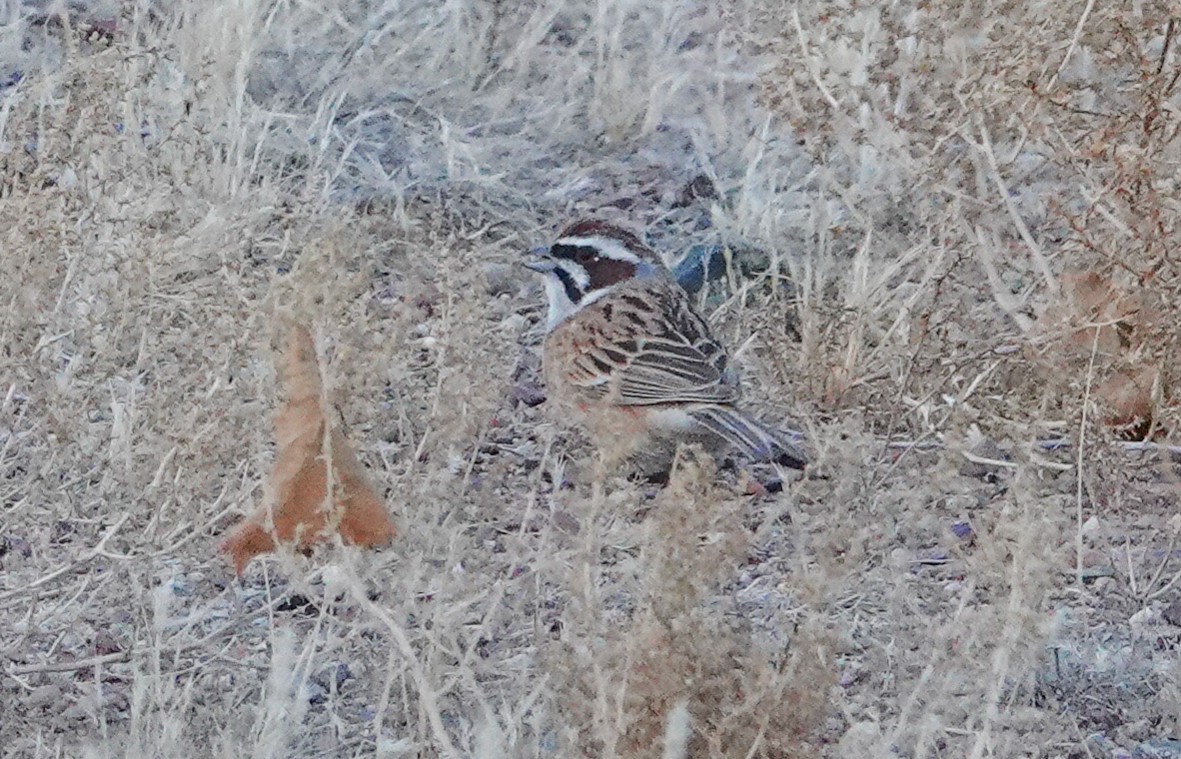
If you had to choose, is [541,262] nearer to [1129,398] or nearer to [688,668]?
[1129,398]

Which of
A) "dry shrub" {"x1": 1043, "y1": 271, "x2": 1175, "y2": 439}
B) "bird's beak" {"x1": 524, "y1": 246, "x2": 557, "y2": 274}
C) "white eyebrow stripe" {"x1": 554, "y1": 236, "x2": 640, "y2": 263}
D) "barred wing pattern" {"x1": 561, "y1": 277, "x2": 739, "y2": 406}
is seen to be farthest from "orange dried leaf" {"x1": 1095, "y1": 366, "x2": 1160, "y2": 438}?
"bird's beak" {"x1": 524, "y1": 246, "x2": 557, "y2": 274}

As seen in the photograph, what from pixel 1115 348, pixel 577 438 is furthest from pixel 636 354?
pixel 1115 348

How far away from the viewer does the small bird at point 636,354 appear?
5312 mm

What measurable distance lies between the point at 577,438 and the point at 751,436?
48cm

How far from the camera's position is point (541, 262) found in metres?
5.81

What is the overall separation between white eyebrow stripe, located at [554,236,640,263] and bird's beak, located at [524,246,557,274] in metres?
0.06

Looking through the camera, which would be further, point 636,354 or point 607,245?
point 607,245

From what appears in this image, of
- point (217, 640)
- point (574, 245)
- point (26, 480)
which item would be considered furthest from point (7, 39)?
point (217, 640)

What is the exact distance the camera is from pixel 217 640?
14.0 feet

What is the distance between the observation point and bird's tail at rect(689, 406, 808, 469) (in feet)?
17.0

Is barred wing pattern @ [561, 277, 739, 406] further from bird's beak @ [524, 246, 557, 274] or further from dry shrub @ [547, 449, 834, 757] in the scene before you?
dry shrub @ [547, 449, 834, 757]

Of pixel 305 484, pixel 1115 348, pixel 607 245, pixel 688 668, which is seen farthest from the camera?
pixel 607 245

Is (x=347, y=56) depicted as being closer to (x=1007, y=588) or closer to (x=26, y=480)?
(x=26, y=480)

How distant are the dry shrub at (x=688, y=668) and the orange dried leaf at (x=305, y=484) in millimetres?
657
